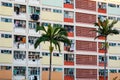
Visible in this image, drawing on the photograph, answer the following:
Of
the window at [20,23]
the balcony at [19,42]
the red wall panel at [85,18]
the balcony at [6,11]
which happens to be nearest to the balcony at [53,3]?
the red wall panel at [85,18]

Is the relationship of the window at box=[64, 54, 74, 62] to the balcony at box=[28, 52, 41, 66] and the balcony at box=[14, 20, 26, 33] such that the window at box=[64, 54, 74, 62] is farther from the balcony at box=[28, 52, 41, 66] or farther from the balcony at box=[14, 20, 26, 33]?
the balcony at box=[14, 20, 26, 33]

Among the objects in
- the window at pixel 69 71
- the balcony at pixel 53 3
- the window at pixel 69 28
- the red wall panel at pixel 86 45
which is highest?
the balcony at pixel 53 3

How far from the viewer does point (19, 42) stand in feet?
211

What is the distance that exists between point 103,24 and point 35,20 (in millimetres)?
A: 11472

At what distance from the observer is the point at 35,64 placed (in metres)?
65.8

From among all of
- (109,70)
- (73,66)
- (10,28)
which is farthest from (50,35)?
(109,70)

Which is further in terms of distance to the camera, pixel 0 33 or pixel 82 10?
pixel 82 10

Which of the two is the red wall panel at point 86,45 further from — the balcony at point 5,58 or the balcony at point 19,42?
the balcony at point 5,58

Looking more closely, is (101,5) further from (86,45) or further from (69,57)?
(69,57)

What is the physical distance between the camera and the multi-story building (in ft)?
208

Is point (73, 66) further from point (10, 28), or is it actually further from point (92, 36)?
point (10, 28)

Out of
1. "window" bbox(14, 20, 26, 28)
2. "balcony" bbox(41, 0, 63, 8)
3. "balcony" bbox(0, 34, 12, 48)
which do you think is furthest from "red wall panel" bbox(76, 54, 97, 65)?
"balcony" bbox(0, 34, 12, 48)

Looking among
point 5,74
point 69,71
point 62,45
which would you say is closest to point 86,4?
point 62,45

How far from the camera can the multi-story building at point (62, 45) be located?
6350 centimetres
